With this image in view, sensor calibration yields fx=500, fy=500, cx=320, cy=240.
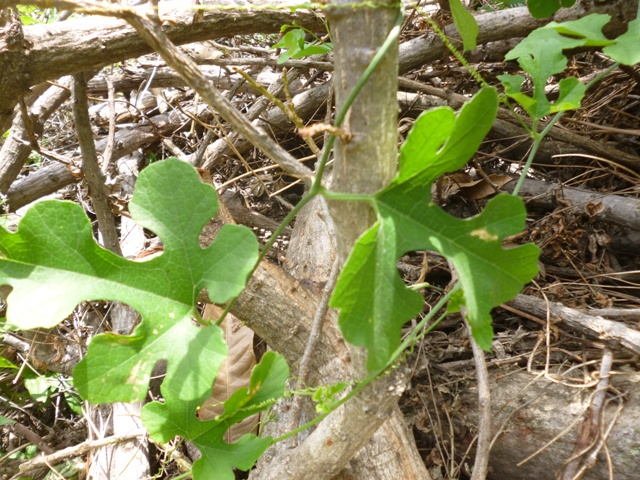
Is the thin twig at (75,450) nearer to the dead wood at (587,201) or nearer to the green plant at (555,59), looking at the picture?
the green plant at (555,59)

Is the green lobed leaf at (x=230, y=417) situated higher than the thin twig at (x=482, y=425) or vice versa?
the green lobed leaf at (x=230, y=417)

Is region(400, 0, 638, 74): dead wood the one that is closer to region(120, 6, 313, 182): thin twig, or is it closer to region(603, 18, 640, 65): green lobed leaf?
region(603, 18, 640, 65): green lobed leaf

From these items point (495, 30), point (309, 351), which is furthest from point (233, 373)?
point (495, 30)

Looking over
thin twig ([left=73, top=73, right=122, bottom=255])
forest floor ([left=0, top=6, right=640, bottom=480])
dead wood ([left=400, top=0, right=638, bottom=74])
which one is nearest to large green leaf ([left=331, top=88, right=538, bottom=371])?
forest floor ([left=0, top=6, right=640, bottom=480])

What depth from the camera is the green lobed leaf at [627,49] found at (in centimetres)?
84

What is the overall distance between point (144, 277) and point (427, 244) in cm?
47

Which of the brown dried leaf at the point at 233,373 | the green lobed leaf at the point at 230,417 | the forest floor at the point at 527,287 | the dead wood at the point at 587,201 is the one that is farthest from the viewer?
the dead wood at the point at 587,201

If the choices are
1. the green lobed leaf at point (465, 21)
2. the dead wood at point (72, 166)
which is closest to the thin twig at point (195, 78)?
the green lobed leaf at point (465, 21)

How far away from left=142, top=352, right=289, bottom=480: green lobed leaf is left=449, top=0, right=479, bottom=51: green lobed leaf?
678 mm

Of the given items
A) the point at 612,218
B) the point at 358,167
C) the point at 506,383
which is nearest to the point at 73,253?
the point at 358,167

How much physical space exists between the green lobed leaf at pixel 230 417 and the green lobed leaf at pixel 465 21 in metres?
0.68

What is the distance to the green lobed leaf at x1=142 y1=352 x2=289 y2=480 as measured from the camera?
3.19 ft

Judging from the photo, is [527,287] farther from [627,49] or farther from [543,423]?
[627,49]

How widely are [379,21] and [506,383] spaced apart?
1107 mm
